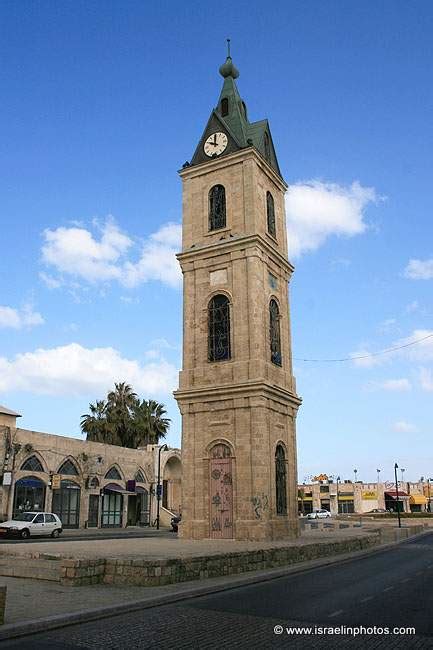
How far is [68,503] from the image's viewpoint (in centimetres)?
4472

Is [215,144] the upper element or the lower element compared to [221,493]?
upper

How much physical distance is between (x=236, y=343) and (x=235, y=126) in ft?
42.5

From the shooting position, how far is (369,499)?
10500 cm

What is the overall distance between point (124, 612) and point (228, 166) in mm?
25187

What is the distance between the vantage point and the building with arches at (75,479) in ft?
129

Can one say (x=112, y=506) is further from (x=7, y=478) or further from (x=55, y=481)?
(x=7, y=478)

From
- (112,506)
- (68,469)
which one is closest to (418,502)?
(112,506)

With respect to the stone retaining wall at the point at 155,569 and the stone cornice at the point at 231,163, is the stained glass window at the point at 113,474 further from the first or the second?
the stone retaining wall at the point at 155,569

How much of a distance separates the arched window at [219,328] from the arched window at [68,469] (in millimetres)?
20524

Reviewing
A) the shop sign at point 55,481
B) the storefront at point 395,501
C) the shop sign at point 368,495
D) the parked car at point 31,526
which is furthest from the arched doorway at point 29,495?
the shop sign at point 368,495

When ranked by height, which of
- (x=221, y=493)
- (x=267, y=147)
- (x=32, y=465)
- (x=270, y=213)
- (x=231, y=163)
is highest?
(x=267, y=147)

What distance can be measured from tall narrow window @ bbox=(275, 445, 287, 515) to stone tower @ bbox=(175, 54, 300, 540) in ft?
0.16

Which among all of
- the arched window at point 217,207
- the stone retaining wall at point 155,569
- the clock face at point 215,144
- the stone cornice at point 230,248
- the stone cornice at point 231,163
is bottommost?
the stone retaining wall at point 155,569

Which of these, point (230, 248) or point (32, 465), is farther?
point (32, 465)
